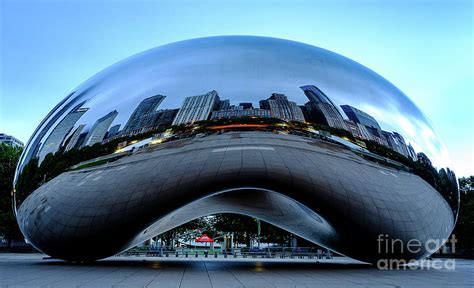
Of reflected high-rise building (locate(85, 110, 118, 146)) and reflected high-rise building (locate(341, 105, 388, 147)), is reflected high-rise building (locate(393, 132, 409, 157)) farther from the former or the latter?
reflected high-rise building (locate(85, 110, 118, 146))

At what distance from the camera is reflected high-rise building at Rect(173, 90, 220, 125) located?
8797 mm

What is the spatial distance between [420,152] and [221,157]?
495 cm

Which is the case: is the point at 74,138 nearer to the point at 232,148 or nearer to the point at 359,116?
A: the point at 232,148

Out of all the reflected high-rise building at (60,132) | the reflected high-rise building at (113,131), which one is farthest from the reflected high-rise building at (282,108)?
the reflected high-rise building at (60,132)

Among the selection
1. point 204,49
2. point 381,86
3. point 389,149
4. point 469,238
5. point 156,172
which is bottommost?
point 469,238

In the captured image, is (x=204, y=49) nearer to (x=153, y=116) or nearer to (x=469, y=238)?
(x=153, y=116)

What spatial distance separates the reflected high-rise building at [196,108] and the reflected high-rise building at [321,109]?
2.04 meters

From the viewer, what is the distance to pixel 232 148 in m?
8.80

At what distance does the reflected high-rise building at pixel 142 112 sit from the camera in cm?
891

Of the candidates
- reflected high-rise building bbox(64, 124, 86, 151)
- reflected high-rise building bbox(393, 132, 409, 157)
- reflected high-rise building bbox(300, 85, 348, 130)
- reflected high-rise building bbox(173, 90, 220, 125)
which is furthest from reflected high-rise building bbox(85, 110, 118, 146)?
reflected high-rise building bbox(393, 132, 409, 157)

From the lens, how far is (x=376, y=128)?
30.6ft

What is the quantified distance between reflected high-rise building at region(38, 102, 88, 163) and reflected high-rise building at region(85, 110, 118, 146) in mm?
732

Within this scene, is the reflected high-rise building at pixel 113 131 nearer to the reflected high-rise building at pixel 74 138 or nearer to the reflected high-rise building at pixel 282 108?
the reflected high-rise building at pixel 74 138

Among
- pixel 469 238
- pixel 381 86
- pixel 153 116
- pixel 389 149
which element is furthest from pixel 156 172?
pixel 469 238
